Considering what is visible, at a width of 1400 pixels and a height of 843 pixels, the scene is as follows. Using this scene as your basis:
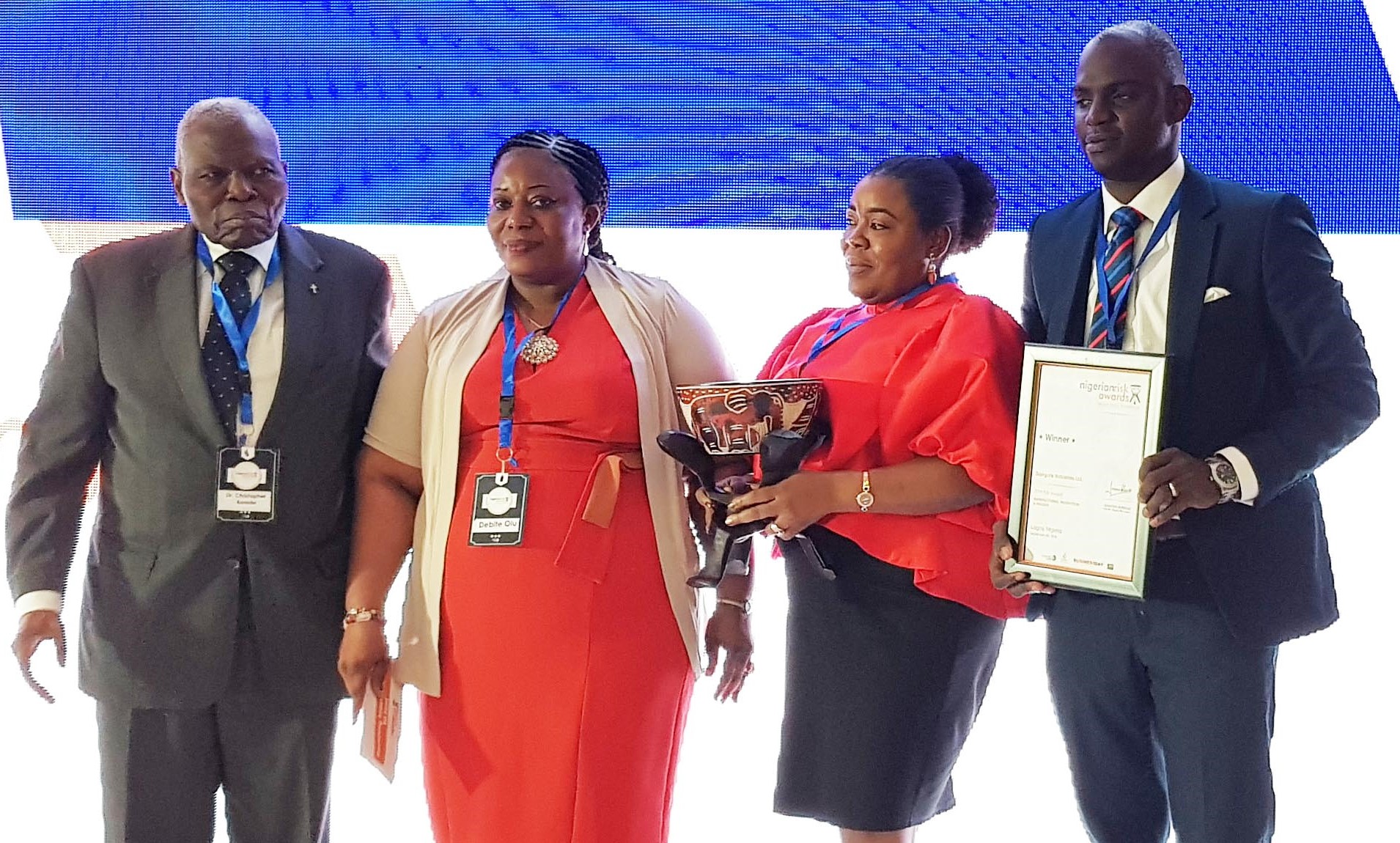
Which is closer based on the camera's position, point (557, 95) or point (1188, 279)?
point (1188, 279)

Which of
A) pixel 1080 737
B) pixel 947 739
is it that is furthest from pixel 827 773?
pixel 1080 737

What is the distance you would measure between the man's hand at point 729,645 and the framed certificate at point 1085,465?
54 centimetres

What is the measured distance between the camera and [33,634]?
2461mm

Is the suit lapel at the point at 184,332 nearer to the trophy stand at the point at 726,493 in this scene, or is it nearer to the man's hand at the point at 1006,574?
the trophy stand at the point at 726,493

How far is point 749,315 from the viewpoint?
3500 mm

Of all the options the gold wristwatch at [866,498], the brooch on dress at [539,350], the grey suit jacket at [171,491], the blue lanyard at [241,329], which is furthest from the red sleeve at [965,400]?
the blue lanyard at [241,329]

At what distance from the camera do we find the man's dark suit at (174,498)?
94.3 inches

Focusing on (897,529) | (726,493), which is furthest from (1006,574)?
(726,493)

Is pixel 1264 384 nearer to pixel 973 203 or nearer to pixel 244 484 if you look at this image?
pixel 973 203

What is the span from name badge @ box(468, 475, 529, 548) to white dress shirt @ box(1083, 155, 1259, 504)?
1023 millimetres

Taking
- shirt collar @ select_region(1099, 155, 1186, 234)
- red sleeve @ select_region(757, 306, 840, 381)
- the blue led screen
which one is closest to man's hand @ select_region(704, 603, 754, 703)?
red sleeve @ select_region(757, 306, 840, 381)

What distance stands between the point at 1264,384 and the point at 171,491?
74.4 inches

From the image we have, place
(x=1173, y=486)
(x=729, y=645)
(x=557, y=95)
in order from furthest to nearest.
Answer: (x=557, y=95), (x=729, y=645), (x=1173, y=486)

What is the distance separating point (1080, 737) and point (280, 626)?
1.43 meters
